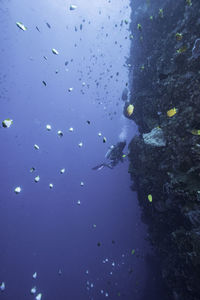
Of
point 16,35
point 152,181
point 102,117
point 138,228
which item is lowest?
point 152,181

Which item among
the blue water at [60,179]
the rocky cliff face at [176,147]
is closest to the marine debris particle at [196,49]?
the rocky cliff face at [176,147]

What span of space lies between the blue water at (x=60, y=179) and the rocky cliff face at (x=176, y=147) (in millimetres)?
10443

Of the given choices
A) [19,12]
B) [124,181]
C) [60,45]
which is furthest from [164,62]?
[124,181]

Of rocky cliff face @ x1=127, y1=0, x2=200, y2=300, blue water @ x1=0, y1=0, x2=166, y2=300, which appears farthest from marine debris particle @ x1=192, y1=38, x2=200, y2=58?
blue water @ x1=0, y1=0, x2=166, y2=300

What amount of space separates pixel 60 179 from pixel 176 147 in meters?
86.1

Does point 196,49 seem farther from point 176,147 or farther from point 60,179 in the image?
point 60,179

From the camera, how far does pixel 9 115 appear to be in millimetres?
80375

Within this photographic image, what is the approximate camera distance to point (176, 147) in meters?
7.03

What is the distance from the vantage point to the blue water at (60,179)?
38.9 metres

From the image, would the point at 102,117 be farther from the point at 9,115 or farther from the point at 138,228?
the point at 138,228

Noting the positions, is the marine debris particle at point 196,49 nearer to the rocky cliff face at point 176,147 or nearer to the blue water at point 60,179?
the rocky cliff face at point 176,147

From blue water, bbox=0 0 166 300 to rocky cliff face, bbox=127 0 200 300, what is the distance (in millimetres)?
10443

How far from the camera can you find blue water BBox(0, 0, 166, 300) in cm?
3891

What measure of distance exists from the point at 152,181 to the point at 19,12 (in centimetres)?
4034
